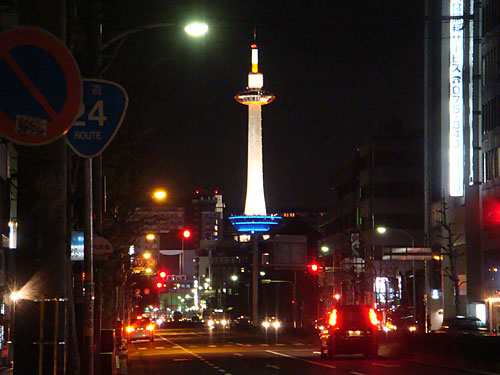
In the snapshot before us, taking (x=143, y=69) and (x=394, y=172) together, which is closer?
(x=143, y=69)

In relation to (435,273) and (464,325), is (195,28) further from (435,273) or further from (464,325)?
(435,273)

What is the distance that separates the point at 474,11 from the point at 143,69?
4810 centimetres

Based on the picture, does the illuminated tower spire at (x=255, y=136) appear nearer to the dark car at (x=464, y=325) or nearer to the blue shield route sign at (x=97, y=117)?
the dark car at (x=464, y=325)

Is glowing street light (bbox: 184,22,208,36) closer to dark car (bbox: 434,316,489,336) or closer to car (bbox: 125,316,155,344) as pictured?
dark car (bbox: 434,316,489,336)

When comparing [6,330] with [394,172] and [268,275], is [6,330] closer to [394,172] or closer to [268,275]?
[394,172]

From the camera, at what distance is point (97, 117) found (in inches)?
482

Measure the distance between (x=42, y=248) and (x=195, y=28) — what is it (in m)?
9.07

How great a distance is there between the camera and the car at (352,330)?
36469mm

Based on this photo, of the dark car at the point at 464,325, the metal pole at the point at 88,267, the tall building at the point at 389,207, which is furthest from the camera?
the tall building at the point at 389,207

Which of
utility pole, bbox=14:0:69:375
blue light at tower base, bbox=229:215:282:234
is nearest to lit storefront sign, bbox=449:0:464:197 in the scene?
utility pole, bbox=14:0:69:375

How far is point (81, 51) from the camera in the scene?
20656 millimetres

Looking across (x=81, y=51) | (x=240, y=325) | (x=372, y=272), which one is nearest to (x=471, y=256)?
(x=372, y=272)

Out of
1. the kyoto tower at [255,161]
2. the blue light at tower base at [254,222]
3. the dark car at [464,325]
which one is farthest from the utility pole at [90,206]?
the kyoto tower at [255,161]

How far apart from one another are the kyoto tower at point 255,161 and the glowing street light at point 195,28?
158m
